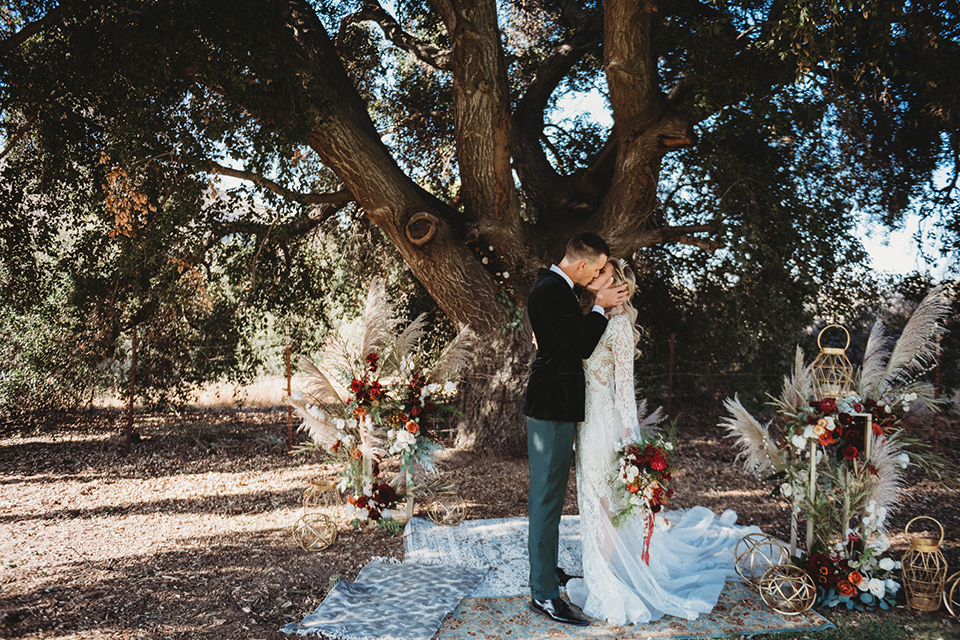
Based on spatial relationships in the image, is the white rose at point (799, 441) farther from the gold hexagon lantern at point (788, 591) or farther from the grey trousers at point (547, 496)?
the grey trousers at point (547, 496)

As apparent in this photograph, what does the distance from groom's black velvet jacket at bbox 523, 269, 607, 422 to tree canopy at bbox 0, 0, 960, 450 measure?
3387 millimetres

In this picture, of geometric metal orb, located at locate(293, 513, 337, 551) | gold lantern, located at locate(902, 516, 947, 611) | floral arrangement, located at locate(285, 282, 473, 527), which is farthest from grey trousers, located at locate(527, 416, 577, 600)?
gold lantern, located at locate(902, 516, 947, 611)

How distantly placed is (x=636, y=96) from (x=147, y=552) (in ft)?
22.3

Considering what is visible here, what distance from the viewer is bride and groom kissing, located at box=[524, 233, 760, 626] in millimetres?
3969

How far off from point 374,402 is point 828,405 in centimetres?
364

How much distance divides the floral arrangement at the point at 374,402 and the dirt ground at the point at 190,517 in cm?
47

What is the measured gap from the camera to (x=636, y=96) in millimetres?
7328

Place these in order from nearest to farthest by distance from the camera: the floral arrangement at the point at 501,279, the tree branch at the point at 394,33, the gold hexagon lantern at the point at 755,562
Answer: the gold hexagon lantern at the point at 755,562 < the floral arrangement at the point at 501,279 < the tree branch at the point at 394,33

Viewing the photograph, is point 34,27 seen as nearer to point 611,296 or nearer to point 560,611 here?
point 611,296

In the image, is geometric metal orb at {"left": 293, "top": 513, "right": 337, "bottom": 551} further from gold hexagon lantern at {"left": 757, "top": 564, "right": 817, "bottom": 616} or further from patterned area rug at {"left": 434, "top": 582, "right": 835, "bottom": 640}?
gold hexagon lantern at {"left": 757, "top": 564, "right": 817, "bottom": 616}

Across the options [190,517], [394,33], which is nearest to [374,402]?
[190,517]

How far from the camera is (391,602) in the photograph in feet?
13.9

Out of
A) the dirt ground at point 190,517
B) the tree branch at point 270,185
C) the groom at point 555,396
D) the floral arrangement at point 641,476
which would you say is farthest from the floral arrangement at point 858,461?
the tree branch at point 270,185

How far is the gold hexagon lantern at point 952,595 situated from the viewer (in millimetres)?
3986
